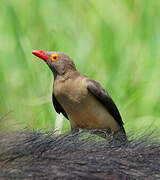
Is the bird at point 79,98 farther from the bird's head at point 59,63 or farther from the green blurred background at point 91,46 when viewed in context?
the green blurred background at point 91,46

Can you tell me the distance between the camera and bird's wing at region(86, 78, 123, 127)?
1522mm

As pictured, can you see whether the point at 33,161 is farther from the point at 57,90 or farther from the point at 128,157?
the point at 57,90

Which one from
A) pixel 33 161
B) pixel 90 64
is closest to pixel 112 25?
pixel 90 64

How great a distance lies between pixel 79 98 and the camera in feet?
4.92

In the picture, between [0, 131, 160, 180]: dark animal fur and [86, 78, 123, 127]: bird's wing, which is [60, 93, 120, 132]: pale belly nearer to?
[86, 78, 123, 127]: bird's wing

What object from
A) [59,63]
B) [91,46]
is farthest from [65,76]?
[91,46]

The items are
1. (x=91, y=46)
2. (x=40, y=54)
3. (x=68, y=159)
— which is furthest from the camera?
(x=91, y=46)

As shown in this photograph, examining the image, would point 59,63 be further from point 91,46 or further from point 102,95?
point 91,46

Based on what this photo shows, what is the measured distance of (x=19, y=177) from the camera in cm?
64

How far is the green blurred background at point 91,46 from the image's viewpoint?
190cm

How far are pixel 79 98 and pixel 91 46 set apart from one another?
2.06 ft

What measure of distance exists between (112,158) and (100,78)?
132cm

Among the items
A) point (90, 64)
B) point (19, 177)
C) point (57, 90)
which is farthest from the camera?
point (90, 64)

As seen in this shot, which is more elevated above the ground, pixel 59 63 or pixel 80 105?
pixel 59 63
